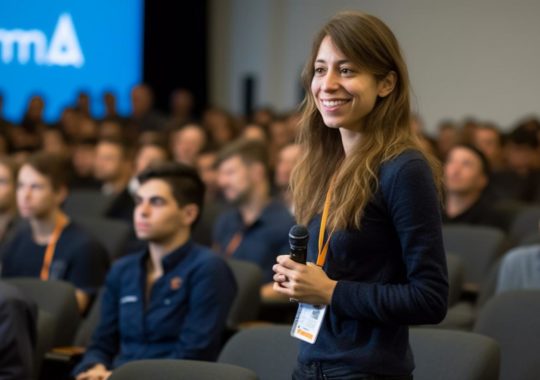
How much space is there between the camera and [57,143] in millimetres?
9367

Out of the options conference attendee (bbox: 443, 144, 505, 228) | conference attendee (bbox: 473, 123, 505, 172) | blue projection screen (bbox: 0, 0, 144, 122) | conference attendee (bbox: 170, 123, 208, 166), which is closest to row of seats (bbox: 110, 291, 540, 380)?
conference attendee (bbox: 443, 144, 505, 228)

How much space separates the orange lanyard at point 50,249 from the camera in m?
4.88

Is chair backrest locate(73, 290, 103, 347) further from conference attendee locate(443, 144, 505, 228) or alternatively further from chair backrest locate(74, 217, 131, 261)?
conference attendee locate(443, 144, 505, 228)

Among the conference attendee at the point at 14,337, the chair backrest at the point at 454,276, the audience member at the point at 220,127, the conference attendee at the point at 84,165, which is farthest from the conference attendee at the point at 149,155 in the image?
the conference attendee at the point at 14,337

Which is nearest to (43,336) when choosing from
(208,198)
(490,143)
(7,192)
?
(7,192)

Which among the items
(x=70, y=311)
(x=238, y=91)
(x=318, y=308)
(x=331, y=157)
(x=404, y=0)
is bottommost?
(x=70, y=311)

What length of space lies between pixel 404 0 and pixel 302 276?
11243mm

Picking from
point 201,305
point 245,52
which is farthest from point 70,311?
point 245,52

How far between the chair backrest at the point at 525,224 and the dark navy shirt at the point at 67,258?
7.51 ft

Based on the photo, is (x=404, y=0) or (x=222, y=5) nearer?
(x=404, y=0)

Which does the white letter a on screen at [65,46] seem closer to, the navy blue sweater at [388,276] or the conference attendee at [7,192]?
the conference attendee at [7,192]

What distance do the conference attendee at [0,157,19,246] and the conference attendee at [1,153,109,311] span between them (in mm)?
582

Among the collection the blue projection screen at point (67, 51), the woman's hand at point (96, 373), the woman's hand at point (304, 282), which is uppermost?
the blue projection screen at point (67, 51)

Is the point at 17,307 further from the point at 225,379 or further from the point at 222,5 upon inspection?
the point at 222,5
